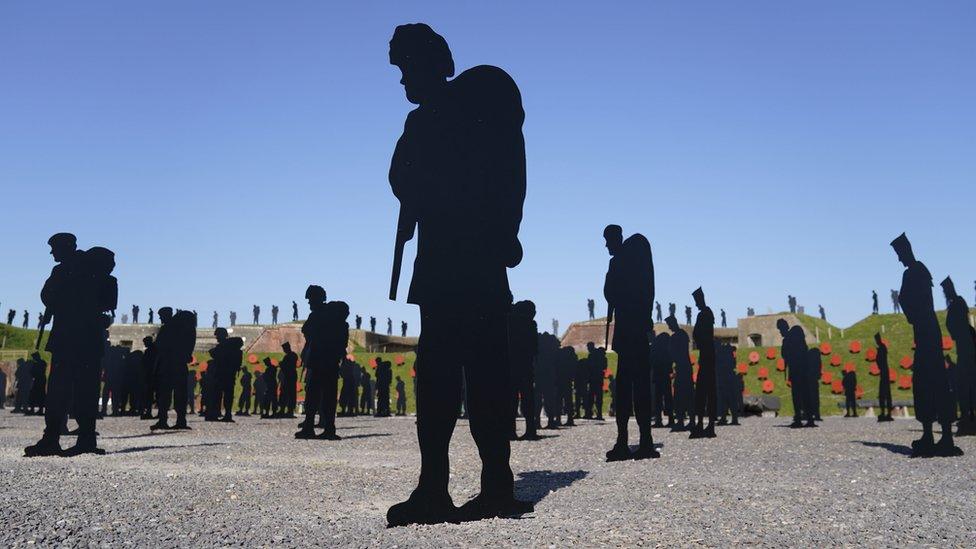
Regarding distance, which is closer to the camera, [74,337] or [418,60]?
[418,60]

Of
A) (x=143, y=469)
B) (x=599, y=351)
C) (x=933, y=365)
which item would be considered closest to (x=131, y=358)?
(x=599, y=351)

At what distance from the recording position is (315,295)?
16.2 m

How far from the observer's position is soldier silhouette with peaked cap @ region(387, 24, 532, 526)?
205 inches

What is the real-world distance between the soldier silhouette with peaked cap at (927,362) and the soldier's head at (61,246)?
13292 millimetres

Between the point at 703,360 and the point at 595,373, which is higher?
the point at 703,360

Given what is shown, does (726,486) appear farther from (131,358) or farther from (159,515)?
(131,358)

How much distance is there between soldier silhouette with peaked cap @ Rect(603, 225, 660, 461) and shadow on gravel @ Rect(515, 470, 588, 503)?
6.44 ft

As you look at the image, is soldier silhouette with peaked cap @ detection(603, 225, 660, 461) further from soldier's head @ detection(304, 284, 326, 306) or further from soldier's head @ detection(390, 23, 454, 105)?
soldier's head @ detection(304, 284, 326, 306)

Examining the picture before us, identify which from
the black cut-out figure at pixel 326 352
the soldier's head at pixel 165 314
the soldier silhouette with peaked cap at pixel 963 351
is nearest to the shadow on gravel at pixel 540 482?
the black cut-out figure at pixel 326 352

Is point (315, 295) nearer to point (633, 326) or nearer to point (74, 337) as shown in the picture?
point (74, 337)

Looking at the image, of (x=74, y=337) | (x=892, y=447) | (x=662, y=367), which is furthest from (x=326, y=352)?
(x=892, y=447)

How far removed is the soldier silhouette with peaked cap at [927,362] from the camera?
413 inches

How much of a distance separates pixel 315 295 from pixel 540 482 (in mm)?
9982

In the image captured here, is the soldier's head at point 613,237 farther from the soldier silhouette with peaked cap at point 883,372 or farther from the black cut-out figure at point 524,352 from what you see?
the soldier silhouette with peaked cap at point 883,372
